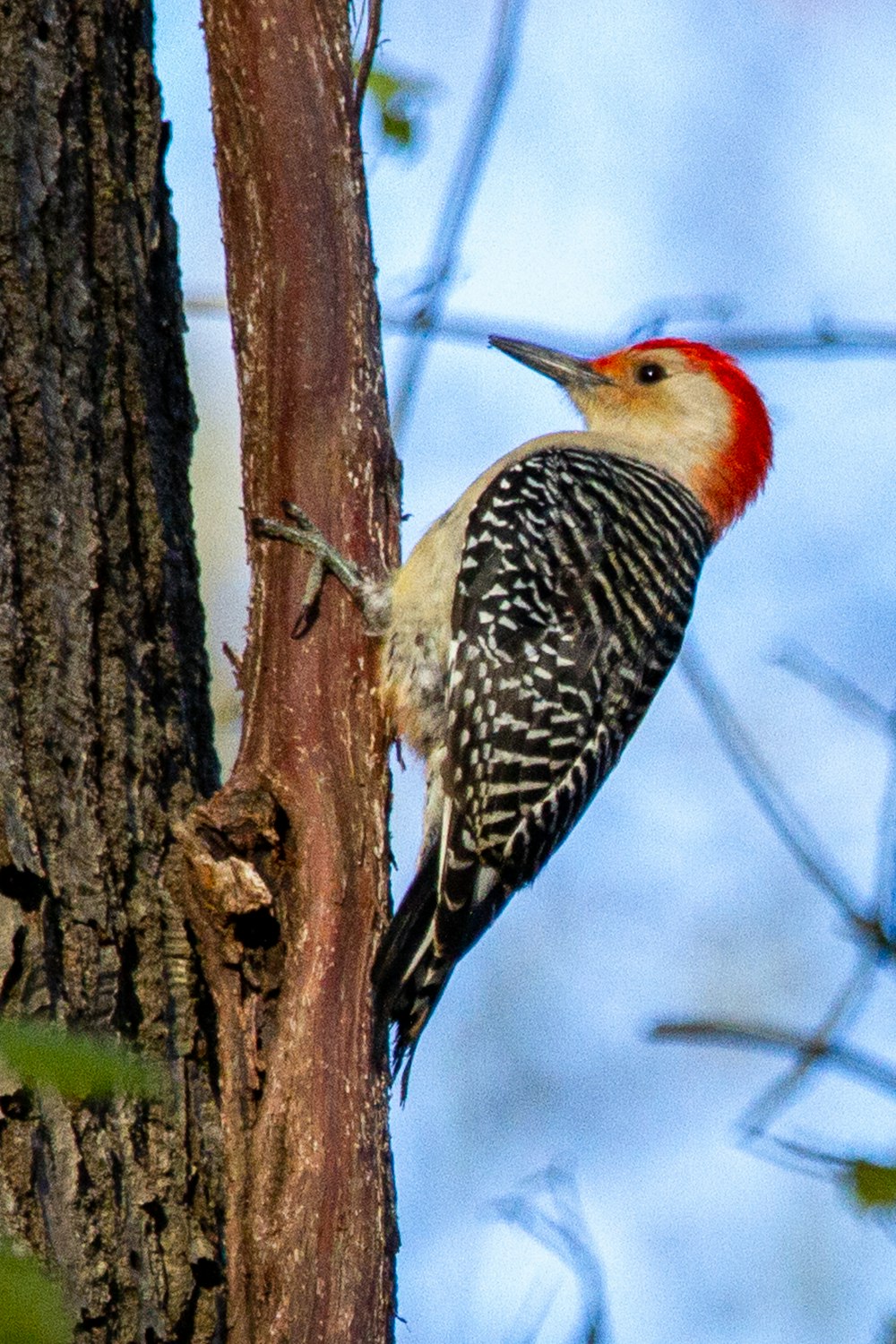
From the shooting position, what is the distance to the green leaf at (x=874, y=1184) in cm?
216

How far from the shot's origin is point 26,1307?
1.17 meters

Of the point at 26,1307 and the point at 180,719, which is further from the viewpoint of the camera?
the point at 180,719

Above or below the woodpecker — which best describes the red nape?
above

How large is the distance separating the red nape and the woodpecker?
48cm

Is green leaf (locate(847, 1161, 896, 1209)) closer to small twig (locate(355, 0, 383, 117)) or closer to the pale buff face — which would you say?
small twig (locate(355, 0, 383, 117))

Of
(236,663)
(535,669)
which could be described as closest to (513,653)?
(535,669)

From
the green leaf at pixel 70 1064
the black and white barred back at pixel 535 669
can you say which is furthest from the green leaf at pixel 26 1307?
the black and white barred back at pixel 535 669

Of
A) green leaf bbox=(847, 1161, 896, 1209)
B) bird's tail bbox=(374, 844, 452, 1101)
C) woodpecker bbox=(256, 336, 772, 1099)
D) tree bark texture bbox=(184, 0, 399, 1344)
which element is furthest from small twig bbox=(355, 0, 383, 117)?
green leaf bbox=(847, 1161, 896, 1209)

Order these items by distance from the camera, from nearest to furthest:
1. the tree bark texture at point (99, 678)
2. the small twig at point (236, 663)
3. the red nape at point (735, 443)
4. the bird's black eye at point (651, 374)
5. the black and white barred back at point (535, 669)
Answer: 1. the tree bark texture at point (99, 678)
2. the small twig at point (236, 663)
3. the black and white barred back at point (535, 669)
4. the red nape at point (735, 443)
5. the bird's black eye at point (651, 374)

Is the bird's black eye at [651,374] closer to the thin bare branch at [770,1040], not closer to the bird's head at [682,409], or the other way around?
the bird's head at [682,409]

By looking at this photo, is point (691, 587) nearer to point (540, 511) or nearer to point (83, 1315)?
point (540, 511)

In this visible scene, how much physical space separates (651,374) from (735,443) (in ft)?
1.34

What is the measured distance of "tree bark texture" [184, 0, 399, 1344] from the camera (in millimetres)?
3037

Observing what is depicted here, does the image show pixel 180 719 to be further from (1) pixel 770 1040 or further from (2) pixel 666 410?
(2) pixel 666 410
